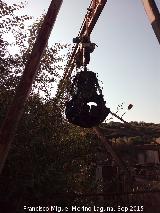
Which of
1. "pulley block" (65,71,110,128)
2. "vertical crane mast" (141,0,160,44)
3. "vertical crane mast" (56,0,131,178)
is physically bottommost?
"pulley block" (65,71,110,128)

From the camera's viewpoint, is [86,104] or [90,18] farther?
[90,18]

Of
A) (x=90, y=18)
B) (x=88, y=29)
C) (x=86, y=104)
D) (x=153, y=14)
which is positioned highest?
(x=90, y=18)

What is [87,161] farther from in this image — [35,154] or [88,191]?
[35,154]

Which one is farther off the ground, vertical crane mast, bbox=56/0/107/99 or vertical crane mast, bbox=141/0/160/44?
vertical crane mast, bbox=56/0/107/99

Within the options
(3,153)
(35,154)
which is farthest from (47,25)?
(35,154)

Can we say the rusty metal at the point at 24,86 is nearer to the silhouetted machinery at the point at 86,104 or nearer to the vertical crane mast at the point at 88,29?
the silhouetted machinery at the point at 86,104

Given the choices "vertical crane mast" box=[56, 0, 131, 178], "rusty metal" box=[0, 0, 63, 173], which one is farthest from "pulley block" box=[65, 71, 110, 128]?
"vertical crane mast" box=[56, 0, 131, 178]

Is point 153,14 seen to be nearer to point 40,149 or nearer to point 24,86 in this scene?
point 24,86

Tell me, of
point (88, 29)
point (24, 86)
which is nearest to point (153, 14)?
point (24, 86)

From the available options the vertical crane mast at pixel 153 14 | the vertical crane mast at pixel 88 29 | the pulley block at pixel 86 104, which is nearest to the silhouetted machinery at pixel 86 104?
the pulley block at pixel 86 104

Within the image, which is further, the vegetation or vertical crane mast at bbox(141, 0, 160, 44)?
the vegetation

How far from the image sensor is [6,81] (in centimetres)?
700

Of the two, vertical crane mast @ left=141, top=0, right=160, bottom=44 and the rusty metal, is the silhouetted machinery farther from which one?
vertical crane mast @ left=141, top=0, right=160, bottom=44

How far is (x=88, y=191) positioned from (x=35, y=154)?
316cm
